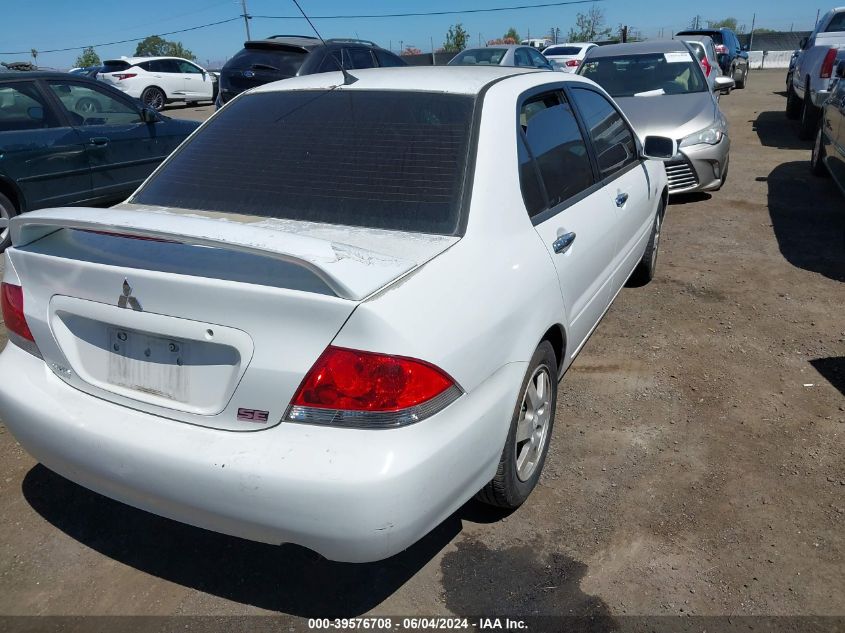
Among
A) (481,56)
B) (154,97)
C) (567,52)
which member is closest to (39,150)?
(481,56)

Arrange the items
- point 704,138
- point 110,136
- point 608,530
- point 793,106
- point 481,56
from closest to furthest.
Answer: point 608,530, point 110,136, point 704,138, point 793,106, point 481,56

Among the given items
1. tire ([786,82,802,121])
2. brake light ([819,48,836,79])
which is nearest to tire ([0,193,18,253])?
brake light ([819,48,836,79])

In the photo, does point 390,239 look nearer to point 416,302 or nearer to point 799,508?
point 416,302

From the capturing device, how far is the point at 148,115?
24.3 feet

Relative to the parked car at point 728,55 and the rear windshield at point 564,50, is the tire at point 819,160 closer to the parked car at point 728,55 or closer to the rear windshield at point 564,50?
the parked car at point 728,55

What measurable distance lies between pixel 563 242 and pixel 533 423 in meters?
0.75

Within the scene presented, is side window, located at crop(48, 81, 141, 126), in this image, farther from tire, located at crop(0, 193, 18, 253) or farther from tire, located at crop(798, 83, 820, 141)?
tire, located at crop(798, 83, 820, 141)

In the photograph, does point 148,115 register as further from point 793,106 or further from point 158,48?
point 158,48

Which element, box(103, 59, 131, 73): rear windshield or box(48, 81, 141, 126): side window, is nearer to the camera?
box(48, 81, 141, 126): side window

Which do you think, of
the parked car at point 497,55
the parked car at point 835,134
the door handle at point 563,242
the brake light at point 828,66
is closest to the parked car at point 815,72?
the brake light at point 828,66

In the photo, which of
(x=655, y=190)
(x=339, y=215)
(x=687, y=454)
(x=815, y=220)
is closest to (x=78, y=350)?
(x=339, y=215)

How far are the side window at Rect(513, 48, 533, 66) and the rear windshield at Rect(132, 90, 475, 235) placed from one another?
13.4 metres

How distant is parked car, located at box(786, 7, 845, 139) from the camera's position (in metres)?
9.91

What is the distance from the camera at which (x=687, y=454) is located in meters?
3.24
